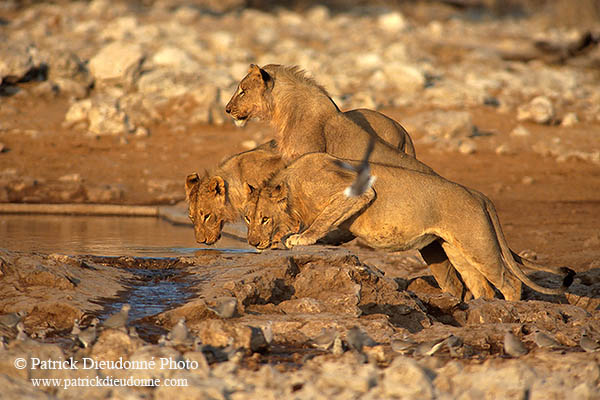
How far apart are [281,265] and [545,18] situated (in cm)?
2070

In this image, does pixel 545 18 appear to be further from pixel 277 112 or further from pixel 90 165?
pixel 277 112

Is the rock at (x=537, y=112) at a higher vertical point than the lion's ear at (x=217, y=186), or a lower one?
lower

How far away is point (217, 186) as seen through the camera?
723cm

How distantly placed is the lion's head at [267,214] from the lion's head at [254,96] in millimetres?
1266

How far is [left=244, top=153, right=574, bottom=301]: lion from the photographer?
21.3 ft

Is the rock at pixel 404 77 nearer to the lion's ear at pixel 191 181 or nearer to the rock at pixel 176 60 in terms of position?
the rock at pixel 176 60

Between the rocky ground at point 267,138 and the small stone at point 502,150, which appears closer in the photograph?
the rocky ground at point 267,138

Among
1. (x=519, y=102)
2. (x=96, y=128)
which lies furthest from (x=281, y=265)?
(x=519, y=102)

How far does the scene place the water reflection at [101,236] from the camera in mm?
8938

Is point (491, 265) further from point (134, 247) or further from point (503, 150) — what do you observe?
point (503, 150)

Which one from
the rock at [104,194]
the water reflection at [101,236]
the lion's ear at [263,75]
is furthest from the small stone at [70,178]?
the lion's ear at [263,75]

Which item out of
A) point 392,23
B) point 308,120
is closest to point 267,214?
point 308,120

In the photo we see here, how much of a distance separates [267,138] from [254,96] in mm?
7397

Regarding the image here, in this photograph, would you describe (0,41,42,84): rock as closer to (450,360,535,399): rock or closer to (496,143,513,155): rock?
(496,143,513,155): rock
